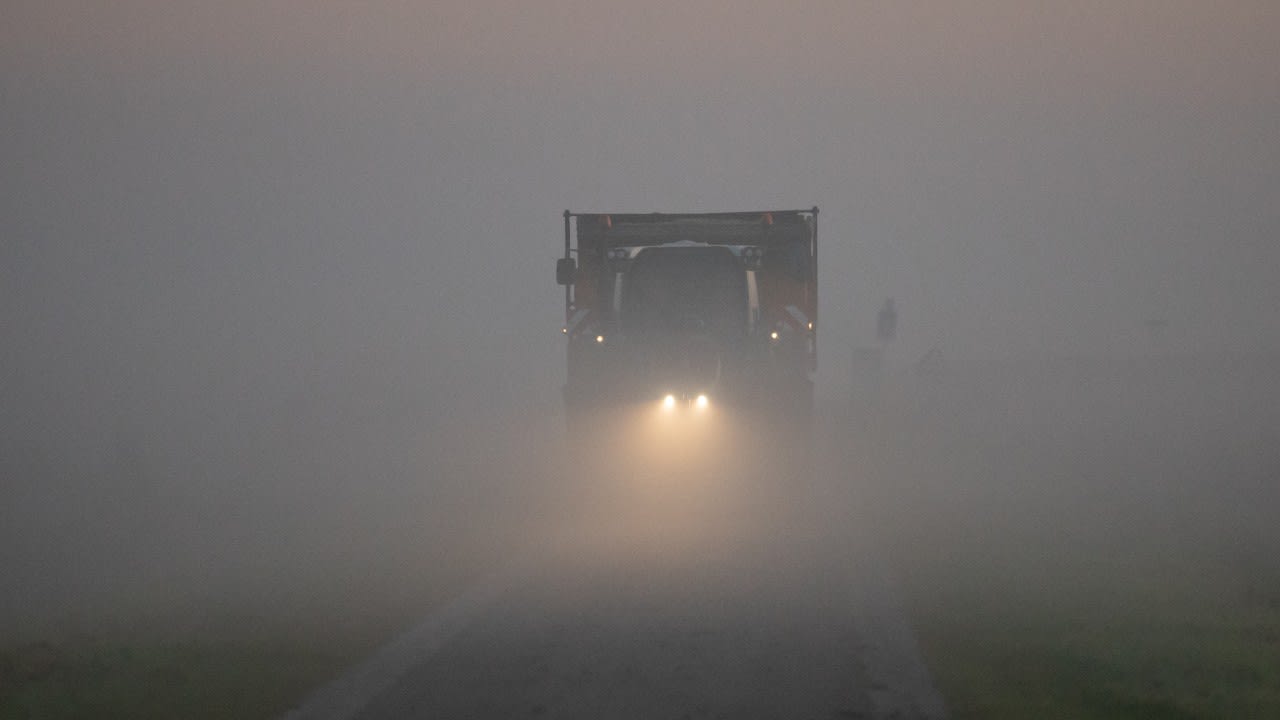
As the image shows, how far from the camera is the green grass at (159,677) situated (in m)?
8.66

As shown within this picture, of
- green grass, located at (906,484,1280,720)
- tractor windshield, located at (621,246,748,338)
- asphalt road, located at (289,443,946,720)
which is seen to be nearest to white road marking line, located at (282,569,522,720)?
asphalt road, located at (289,443,946,720)

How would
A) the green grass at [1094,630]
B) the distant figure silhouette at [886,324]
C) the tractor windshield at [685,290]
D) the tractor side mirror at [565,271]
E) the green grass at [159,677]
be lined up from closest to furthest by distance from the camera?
1. the green grass at [159,677]
2. the green grass at [1094,630]
3. the tractor windshield at [685,290]
4. the tractor side mirror at [565,271]
5. the distant figure silhouette at [886,324]

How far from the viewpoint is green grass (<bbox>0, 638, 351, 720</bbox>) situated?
8.66 meters

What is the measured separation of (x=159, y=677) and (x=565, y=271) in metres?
12.8

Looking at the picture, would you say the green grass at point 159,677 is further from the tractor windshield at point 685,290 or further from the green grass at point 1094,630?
the tractor windshield at point 685,290

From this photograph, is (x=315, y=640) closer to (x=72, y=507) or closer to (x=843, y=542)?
(x=843, y=542)

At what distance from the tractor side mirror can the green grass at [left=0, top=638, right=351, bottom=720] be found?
11.4 metres

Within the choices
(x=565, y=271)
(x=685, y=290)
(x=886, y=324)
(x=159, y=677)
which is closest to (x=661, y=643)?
(x=159, y=677)

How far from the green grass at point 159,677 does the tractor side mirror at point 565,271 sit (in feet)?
37.4

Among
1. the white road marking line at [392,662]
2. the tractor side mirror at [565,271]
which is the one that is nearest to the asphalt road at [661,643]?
the white road marking line at [392,662]

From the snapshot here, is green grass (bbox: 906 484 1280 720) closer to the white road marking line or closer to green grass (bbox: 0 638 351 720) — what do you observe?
the white road marking line

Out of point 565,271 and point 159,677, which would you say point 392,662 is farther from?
point 565,271

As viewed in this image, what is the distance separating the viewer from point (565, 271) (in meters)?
21.6

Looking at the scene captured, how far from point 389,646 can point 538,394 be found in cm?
6598
